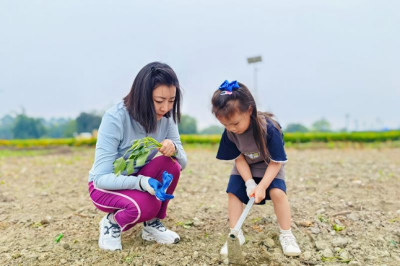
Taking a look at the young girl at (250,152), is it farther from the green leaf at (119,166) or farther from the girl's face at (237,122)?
the green leaf at (119,166)

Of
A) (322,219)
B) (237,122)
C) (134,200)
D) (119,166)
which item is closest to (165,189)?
(134,200)

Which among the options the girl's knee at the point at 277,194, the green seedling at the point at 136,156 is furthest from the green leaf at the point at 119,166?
the girl's knee at the point at 277,194

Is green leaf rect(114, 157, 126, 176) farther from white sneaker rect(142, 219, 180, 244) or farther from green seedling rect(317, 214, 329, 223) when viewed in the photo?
green seedling rect(317, 214, 329, 223)

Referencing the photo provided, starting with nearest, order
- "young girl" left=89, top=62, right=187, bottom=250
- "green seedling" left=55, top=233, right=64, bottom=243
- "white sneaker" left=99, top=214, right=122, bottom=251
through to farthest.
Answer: "young girl" left=89, top=62, right=187, bottom=250 → "white sneaker" left=99, top=214, right=122, bottom=251 → "green seedling" left=55, top=233, right=64, bottom=243

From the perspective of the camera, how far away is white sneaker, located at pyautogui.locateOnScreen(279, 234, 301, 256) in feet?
7.84

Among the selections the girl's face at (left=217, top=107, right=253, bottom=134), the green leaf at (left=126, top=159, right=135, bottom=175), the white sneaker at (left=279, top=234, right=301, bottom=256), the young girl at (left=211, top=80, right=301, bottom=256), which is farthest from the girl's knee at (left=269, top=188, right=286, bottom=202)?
the green leaf at (left=126, top=159, right=135, bottom=175)

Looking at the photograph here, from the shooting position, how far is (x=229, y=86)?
87.7 inches

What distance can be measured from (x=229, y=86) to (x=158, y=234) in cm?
113

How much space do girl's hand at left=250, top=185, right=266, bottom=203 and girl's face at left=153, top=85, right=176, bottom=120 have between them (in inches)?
28.9

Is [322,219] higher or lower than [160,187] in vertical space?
lower

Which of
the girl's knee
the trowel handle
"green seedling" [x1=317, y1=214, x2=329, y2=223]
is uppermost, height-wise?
A: the girl's knee

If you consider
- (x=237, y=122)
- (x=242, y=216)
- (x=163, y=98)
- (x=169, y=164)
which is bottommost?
(x=242, y=216)

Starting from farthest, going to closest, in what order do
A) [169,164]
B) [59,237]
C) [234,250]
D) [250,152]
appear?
[59,237] < [169,164] < [250,152] < [234,250]

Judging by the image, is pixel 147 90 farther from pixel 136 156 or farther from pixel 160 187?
pixel 160 187
